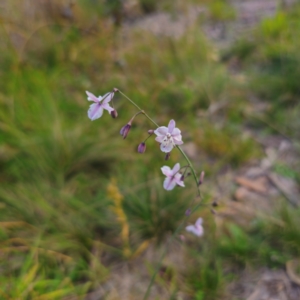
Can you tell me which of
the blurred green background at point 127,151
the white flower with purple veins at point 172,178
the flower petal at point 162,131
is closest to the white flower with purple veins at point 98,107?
the flower petal at point 162,131

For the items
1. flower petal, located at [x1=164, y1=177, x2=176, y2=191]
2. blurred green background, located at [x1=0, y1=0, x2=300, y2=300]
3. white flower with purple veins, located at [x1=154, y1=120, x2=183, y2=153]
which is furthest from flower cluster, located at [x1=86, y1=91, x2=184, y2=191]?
blurred green background, located at [x1=0, y1=0, x2=300, y2=300]

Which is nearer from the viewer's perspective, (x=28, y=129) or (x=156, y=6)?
(x=28, y=129)

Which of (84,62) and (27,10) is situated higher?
(27,10)

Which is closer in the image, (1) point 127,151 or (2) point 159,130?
(2) point 159,130

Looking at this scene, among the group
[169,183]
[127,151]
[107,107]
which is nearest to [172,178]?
[169,183]

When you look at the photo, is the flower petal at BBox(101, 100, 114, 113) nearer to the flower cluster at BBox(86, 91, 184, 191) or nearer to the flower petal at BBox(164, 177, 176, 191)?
the flower cluster at BBox(86, 91, 184, 191)

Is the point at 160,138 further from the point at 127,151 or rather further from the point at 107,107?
the point at 127,151

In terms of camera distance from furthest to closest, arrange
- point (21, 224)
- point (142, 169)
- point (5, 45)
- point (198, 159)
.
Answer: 1. point (5, 45)
2. point (198, 159)
3. point (142, 169)
4. point (21, 224)

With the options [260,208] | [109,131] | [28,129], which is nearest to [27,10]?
[28,129]

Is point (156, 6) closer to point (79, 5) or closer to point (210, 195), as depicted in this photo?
point (79, 5)
